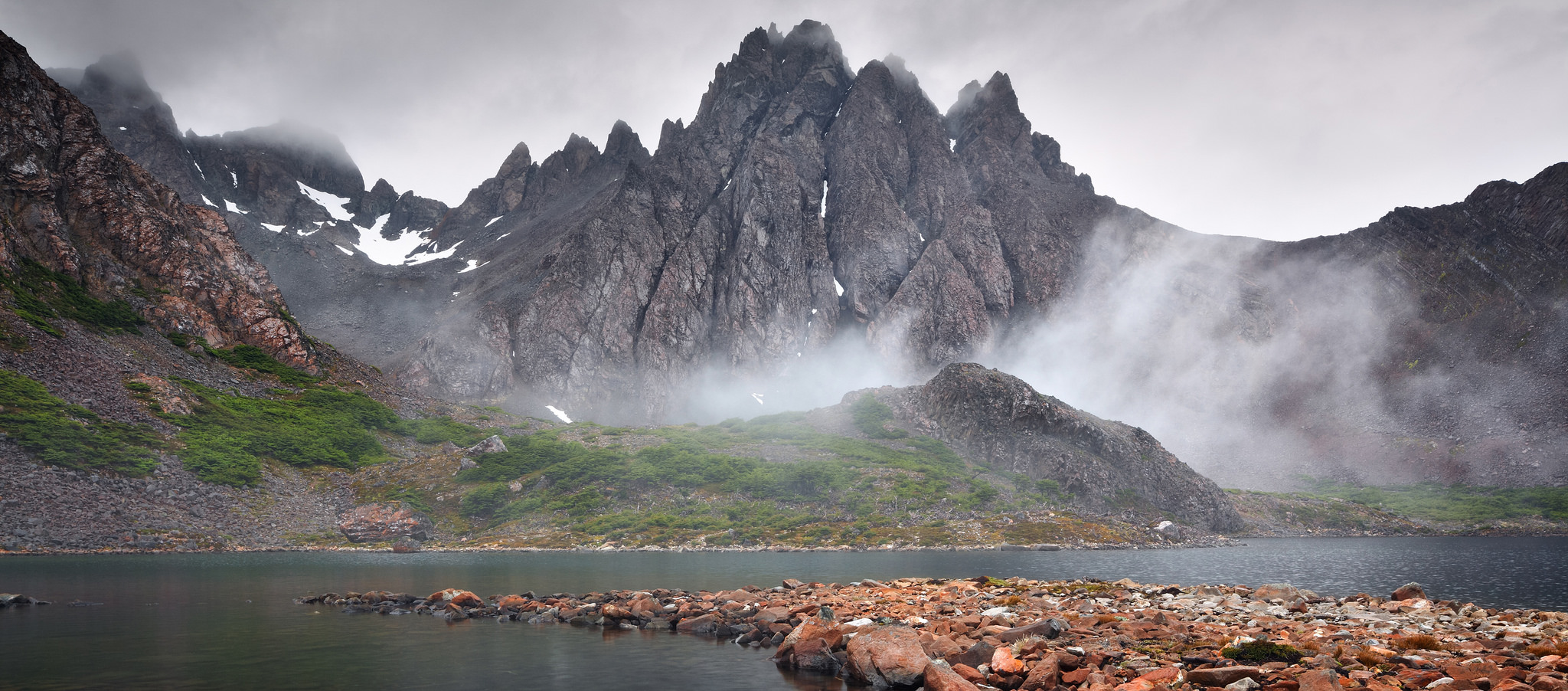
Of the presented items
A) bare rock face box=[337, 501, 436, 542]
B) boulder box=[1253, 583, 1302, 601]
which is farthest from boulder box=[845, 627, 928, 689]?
bare rock face box=[337, 501, 436, 542]

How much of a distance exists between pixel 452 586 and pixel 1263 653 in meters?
40.9

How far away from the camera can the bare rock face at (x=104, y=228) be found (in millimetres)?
92475

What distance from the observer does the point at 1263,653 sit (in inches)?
699

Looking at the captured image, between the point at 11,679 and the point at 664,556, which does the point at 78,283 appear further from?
the point at 11,679

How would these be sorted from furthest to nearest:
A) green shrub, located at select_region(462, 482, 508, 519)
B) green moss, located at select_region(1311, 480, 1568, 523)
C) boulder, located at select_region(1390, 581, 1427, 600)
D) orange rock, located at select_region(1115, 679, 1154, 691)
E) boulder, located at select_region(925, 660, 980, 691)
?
green moss, located at select_region(1311, 480, 1568, 523)
green shrub, located at select_region(462, 482, 508, 519)
boulder, located at select_region(1390, 581, 1427, 600)
boulder, located at select_region(925, 660, 980, 691)
orange rock, located at select_region(1115, 679, 1154, 691)

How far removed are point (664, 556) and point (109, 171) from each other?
10563 centimetres

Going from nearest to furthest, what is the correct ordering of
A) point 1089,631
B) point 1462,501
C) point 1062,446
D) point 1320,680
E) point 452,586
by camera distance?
point 1320,680 < point 1089,631 < point 452,586 < point 1062,446 < point 1462,501

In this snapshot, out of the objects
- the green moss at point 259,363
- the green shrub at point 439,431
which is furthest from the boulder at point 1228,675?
the green moss at point 259,363

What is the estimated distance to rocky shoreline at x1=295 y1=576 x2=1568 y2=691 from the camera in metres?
16.0

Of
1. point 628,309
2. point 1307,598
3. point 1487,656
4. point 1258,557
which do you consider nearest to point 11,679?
point 1487,656

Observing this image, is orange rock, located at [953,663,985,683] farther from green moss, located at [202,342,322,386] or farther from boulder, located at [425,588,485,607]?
green moss, located at [202,342,322,386]

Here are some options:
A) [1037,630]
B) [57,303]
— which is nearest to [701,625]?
[1037,630]

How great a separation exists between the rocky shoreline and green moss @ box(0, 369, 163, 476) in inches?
1936

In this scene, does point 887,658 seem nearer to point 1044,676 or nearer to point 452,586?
point 1044,676
